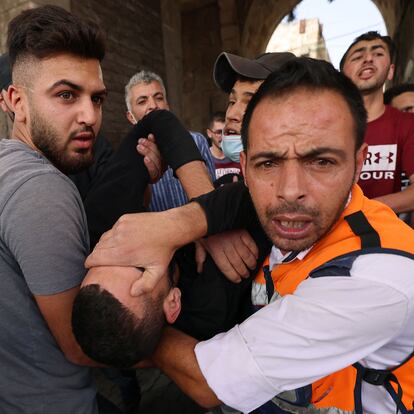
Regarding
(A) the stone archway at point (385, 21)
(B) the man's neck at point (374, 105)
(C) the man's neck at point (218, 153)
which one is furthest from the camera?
(A) the stone archway at point (385, 21)

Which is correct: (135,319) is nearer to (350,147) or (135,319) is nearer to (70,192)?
(70,192)

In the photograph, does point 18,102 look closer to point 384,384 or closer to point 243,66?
point 243,66

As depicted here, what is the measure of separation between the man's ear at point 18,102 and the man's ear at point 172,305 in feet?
2.61

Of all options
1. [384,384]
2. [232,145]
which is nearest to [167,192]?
[232,145]

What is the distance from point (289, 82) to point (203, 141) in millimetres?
1657

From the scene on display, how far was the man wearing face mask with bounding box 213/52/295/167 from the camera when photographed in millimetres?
1611

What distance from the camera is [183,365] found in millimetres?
898

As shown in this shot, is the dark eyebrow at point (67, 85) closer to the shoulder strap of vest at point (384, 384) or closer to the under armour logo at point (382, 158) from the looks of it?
the shoulder strap of vest at point (384, 384)

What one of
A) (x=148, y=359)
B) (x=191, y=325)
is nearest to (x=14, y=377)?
(x=148, y=359)

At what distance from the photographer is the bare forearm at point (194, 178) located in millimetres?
1297

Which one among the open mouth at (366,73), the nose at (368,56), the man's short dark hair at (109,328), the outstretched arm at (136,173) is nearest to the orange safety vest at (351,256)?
the man's short dark hair at (109,328)

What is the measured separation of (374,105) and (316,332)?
6.37 feet

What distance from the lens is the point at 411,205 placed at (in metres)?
1.91

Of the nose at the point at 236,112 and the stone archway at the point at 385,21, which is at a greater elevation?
the stone archway at the point at 385,21
